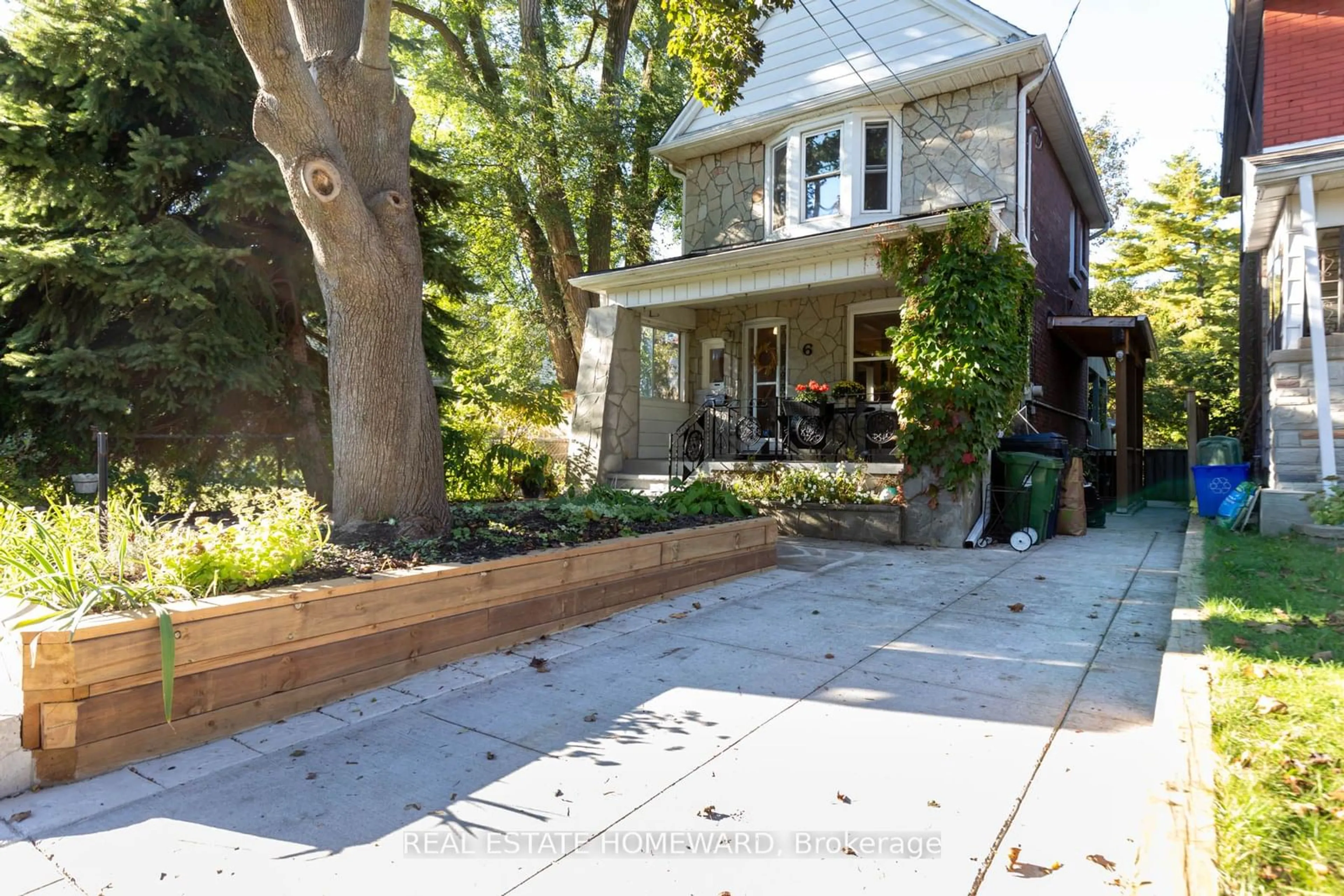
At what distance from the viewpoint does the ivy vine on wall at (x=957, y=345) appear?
809 centimetres

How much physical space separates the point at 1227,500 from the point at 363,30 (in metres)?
10.4

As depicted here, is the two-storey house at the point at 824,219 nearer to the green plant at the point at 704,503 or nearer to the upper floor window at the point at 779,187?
the upper floor window at the point at 779,187

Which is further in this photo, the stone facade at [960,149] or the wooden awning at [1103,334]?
the wooden awning at [1103,334]

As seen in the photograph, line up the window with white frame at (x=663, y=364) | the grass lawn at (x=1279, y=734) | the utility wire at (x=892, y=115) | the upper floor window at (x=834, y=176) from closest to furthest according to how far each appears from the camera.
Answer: the grass lawn at (x=1279, y=734) < the utility wire at (x=892, y=115) < the upper floor window at (x=834, y=176) < the window with white frame at (x=663, y=364)

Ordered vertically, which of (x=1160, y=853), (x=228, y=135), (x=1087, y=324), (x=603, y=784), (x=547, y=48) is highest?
(x=547, y=48)

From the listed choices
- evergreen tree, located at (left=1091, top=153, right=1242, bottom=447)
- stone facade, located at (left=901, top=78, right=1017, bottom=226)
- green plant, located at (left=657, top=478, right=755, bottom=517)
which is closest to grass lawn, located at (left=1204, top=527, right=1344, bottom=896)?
green plant, located at (left=657, top=478, right=755, bottom=517)

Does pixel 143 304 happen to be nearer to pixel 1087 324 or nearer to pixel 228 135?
pixel 228 135

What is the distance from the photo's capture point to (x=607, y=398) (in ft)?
35.8

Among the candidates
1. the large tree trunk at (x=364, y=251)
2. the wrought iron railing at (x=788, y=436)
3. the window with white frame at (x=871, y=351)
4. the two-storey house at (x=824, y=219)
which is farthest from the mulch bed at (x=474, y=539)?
the window with white frame at (x=871, y=351)

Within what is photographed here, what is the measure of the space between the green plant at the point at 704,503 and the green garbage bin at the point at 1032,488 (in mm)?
3524

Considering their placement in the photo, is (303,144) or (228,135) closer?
(303,144)

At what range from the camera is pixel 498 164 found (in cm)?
1573

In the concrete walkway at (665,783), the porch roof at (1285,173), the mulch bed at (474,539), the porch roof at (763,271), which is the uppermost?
the porch roof at (1285,173)

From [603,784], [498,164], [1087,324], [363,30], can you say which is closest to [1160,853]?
[603,784]
